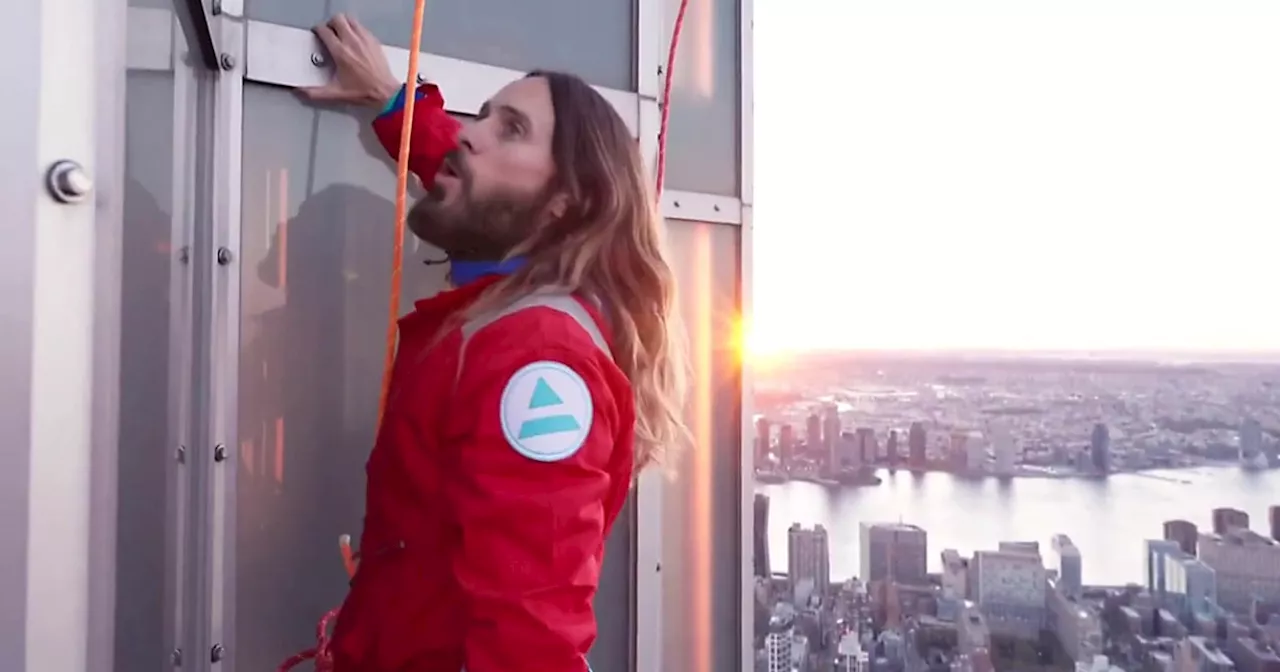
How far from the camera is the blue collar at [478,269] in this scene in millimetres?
1168

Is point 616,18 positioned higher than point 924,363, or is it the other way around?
point 616,18

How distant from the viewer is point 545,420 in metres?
0.91

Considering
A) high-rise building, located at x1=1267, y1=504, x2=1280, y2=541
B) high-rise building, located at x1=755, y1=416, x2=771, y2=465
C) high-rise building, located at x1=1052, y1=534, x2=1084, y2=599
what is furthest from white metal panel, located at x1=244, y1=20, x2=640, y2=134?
high-rise building, located at x1=1267, y1=504, x2=1280, y2=541

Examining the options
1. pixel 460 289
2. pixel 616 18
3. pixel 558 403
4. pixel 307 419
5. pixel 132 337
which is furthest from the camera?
pixel 616 18

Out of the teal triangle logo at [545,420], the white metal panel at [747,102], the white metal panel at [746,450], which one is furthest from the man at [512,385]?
the white metal panel at [747,102]

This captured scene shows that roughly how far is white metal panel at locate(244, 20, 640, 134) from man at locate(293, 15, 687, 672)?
30 mm

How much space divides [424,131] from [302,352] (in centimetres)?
37

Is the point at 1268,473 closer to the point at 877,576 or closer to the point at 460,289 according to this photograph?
the point at 877,576

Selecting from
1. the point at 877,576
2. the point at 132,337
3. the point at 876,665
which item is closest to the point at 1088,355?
the point at 877,576

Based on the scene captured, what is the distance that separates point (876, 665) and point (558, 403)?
5.36 ft

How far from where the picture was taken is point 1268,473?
2271mm

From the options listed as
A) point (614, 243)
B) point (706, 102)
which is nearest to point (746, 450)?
point (706, 102)

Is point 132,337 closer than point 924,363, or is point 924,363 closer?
point 132,337

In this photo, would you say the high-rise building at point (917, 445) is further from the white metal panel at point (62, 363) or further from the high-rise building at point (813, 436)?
the white metal panel at point (62, 363)
